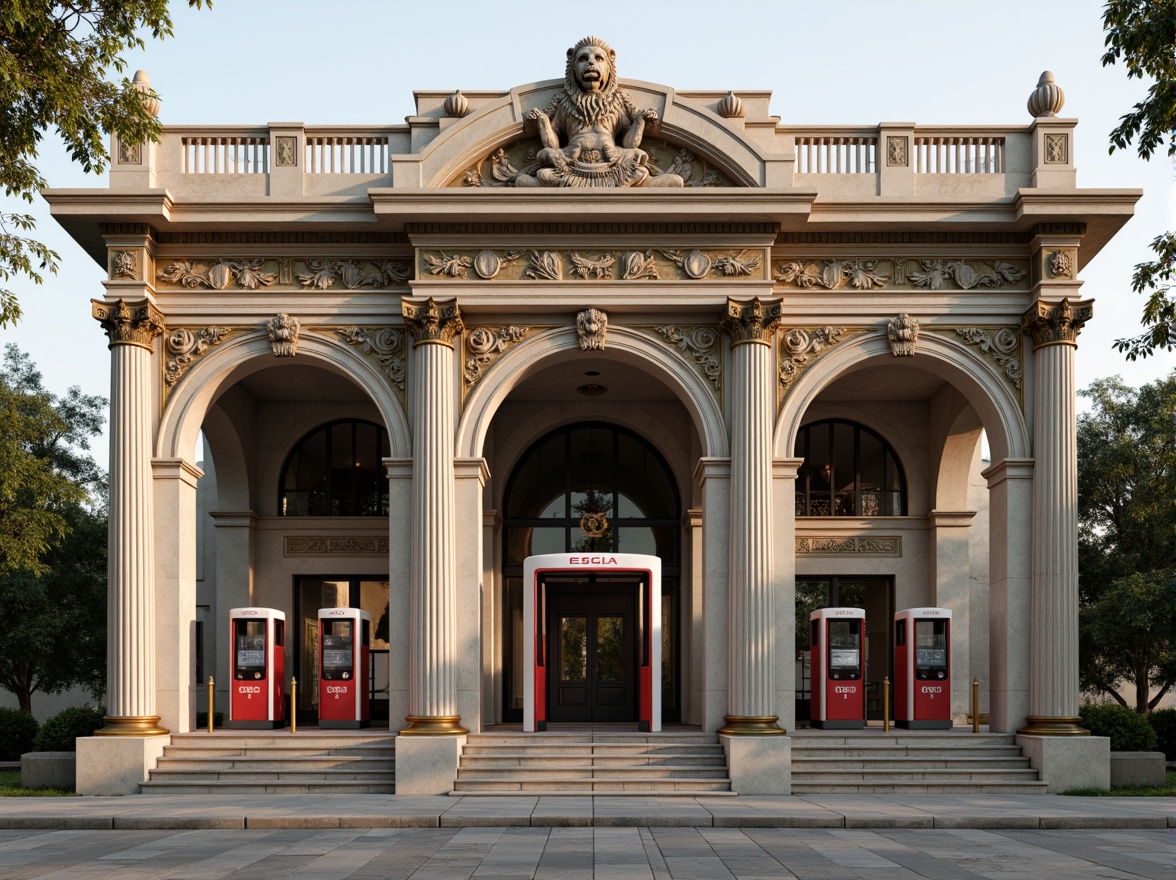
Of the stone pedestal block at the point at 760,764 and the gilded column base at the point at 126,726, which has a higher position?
the gilded column base at the point at 126,726

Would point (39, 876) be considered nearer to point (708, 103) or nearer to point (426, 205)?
point (426, 205)

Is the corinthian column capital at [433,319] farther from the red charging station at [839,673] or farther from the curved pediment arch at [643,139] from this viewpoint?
the red charging station at [839,673]

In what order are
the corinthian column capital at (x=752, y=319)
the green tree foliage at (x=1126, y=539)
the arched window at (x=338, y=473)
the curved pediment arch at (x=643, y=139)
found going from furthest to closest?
the green tree foliage at (x=1126, y=539) → the arched window at (x=338, y=473) → the curved pediment arch at (x=643, y=139) → the corinthian column capital at (x=752, y=319)

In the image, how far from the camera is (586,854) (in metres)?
14.2

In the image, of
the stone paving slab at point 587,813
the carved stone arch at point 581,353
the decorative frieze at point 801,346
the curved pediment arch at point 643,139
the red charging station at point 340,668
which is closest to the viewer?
the stone paving slab at point 587,813

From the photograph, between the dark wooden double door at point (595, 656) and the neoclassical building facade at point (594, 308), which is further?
the dark wooden double door at point (595, 656)

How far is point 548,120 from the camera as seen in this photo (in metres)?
22.5

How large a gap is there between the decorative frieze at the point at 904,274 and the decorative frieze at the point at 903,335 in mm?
705

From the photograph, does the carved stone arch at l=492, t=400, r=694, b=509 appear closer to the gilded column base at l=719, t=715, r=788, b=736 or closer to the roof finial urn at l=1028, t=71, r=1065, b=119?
the gilded column base at l=719, t=715, r=788, b=736

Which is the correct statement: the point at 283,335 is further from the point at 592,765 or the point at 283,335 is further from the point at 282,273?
the point at 592,765

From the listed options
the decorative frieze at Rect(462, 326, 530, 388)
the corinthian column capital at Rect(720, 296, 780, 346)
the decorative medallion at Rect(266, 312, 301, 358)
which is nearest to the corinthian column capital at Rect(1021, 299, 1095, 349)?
the corinthian column capital at Rect(720, 296, 780, 346)

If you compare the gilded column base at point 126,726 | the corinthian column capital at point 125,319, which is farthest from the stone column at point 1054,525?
the corinthian column capital at point 125,319

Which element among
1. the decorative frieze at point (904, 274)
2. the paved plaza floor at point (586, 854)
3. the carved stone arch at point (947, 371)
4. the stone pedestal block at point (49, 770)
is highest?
the decorative frieze at point (904, 274)

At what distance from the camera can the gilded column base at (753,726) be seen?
21.2 meters
